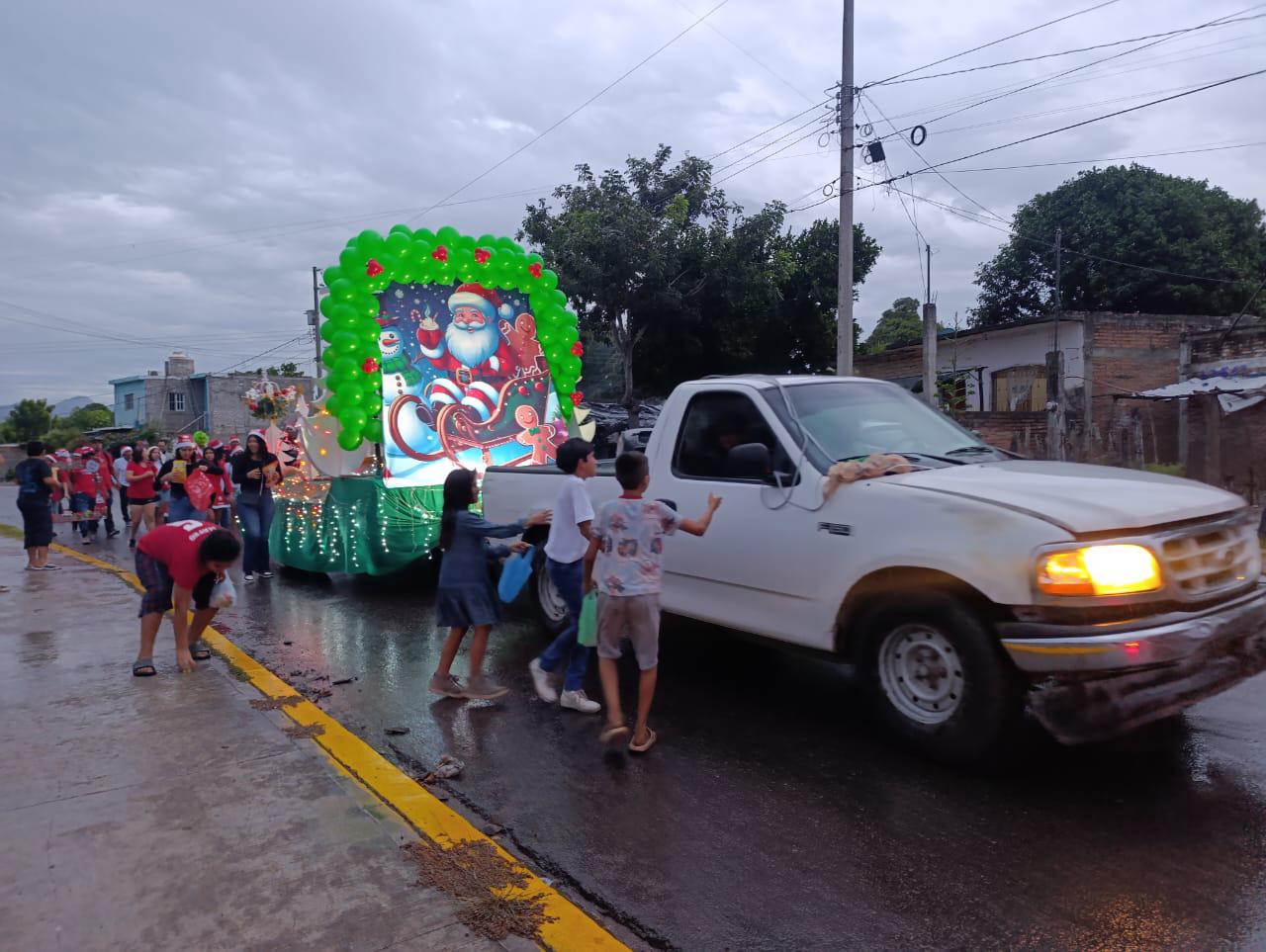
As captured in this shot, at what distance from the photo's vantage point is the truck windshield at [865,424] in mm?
5062

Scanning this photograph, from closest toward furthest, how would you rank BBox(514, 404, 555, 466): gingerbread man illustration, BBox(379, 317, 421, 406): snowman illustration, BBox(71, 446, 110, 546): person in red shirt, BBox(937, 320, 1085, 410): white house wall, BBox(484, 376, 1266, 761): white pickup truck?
1. BBox(484, 376, 1266, 761): white pickup truck
2. BBox(379, 317, 421, 406): snowman illustration
3. BBox(514, 404, 555, 466): gingerbread man illustration
4. BBox(71, 446, 110, 546): person in red shirt
5. BBox(937, 320, 1085, 410): white house wall

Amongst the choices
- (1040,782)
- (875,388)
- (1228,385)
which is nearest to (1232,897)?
(1040,782)

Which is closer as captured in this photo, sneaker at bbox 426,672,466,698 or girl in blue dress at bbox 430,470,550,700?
girl in blue dress at bbox 430,470,550,700

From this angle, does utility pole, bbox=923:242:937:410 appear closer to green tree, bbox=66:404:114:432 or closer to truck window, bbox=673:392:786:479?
truck window, bbox=673:392:786:479

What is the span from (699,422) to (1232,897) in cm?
350

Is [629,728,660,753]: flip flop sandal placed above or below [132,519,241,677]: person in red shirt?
below

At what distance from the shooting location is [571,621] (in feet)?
18.1

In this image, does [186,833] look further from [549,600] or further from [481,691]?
[549,600]

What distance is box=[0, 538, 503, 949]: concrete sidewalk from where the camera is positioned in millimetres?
3049

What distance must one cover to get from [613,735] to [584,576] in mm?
951

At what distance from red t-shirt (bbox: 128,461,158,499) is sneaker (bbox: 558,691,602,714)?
9.47 m

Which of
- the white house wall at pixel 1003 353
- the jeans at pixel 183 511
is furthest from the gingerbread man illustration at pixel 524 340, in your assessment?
the white house wall at pixel 1003 353

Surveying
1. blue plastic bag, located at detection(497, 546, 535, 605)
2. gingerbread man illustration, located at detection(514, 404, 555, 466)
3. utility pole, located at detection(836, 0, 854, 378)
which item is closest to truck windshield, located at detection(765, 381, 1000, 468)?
blue plastic bag, located at detection(497, 546, 535, 605)

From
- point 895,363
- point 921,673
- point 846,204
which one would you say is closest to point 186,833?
point 921,673
